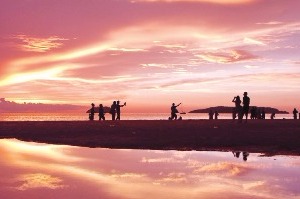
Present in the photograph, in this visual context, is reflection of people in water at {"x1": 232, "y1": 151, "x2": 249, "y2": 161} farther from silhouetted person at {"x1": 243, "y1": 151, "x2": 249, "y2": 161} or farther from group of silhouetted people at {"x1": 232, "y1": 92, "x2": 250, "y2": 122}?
group of silhouetted people at {"x1": 232, "y1": 92, "x2": 250, "y2": 122}

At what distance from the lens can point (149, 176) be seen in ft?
32.9

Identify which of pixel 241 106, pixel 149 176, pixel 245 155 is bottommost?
pixel 149 176

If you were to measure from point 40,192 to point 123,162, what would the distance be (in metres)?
5.03

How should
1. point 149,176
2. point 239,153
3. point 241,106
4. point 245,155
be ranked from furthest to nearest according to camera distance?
point 241,106 → point 239,153 → point 245,155 → point 149,176

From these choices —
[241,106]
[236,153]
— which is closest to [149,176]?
→ [236,153]

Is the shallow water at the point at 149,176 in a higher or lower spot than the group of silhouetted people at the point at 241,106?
lower

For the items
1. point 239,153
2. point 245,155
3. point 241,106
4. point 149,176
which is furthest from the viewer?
point 241,106

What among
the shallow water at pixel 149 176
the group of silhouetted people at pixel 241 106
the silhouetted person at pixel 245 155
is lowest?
the shallow water at pixel 149 176

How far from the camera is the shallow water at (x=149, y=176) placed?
26.0 ft

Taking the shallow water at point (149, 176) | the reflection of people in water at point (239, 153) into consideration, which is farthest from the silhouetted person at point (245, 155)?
the shallow water at point (149, 176)

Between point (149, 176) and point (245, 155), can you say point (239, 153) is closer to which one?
point (245, 155)

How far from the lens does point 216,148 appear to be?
56.2ft

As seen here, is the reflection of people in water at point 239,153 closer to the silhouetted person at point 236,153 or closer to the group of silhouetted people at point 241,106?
the silhouetted person at point 236,153

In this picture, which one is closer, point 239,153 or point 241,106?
point 239,153
